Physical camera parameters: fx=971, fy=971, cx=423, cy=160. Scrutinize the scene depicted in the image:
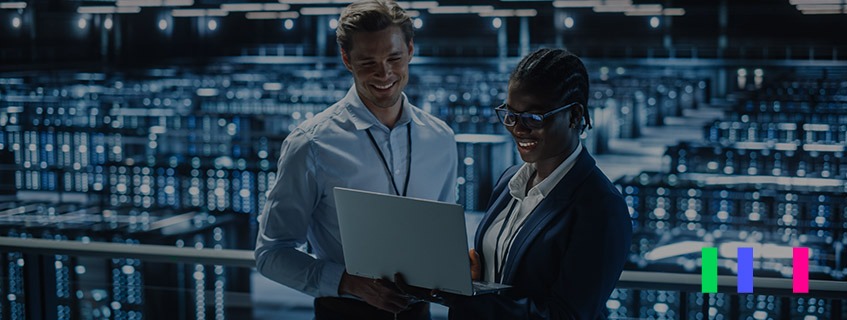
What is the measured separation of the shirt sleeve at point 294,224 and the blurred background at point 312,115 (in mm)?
569

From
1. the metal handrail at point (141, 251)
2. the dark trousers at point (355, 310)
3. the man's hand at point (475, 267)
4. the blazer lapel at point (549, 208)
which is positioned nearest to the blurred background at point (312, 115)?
the metal handrail at point (141, 251)

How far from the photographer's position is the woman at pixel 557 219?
126 cm

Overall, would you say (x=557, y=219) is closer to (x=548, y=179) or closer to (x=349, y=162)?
(x=548, y=179)

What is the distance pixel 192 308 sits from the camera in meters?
2.52

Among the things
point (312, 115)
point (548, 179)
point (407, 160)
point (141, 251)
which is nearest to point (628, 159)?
point (312, 115)

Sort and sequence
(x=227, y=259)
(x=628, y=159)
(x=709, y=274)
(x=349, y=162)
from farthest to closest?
(x=628, y=159), (x=227, y=259), (x=709, y=274), (x=349, y=162)

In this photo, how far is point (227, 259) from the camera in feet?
7.32

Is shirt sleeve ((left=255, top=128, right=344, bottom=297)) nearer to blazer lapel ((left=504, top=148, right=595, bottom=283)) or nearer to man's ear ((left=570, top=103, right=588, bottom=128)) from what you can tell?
blazer lapel ((left=504, top=148, right=595, bottom=283))

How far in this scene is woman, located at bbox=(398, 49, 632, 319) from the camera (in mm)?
1261

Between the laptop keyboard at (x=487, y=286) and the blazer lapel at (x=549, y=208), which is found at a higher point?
the blazer lapel at (x=549, y=208)

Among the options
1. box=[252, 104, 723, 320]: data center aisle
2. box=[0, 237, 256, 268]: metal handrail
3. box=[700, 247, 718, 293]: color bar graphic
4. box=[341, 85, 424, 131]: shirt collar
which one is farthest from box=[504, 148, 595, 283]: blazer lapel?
box=[252, 104, 723, 320]: data center aisle

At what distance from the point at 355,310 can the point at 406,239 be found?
14.7 inches

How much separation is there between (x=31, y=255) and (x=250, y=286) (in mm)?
1211

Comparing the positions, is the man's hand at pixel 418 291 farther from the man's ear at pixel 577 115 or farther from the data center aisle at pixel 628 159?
the data center aisle at pixel 628 159
